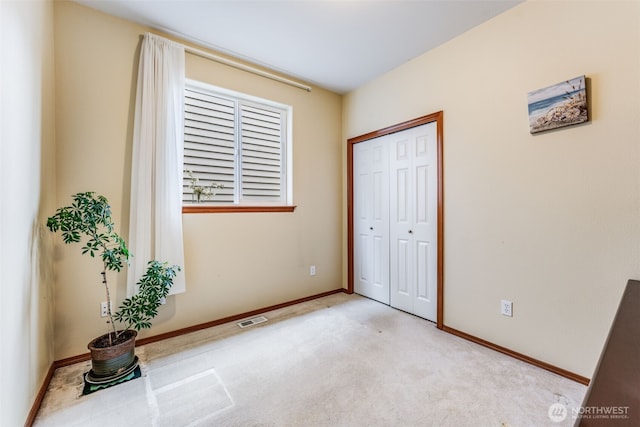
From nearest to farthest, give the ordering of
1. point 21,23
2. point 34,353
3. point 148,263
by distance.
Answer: point 21,23
point 34,353
point 148,263

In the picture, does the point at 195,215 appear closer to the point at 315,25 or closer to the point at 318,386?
the point at 318,386

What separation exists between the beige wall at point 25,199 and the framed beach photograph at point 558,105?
3009 millimetres

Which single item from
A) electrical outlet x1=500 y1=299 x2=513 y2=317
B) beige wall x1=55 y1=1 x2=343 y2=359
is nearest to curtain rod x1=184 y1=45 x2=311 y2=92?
beige wall x1=55 y1=1 x2=343 y2=359

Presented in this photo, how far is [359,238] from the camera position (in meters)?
3.50

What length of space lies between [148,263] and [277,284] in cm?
133

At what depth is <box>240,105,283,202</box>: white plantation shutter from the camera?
2.91 m

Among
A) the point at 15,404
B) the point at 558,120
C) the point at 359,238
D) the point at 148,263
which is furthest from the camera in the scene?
the point at 359,238

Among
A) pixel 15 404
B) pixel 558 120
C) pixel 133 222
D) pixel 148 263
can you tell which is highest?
pixel 558 120

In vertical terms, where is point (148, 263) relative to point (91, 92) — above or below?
below

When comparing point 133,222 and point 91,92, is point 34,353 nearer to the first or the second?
point 133,222

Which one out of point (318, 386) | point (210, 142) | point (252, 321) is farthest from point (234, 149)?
point (318, 386)

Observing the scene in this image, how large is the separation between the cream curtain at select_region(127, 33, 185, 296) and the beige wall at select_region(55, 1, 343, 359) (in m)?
0.14

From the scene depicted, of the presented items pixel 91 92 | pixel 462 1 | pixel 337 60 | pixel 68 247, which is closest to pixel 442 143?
pixel 462 1

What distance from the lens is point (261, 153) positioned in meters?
3.03
